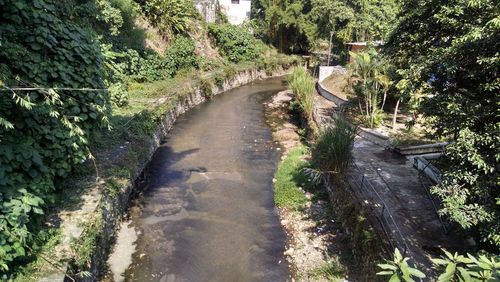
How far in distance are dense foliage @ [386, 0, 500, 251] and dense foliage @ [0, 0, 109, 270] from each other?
538 centimetres

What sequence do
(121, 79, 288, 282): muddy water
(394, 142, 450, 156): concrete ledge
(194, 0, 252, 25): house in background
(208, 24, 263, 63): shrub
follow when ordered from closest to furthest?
(121, 79, 288, 282): muddy water < (394, 142, 450, 156): concrete ledge < (208, 24, 263, 63): shrub < (194, 0, 252, 25): house in background

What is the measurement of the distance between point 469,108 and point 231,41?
26670mm

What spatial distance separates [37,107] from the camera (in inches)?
237

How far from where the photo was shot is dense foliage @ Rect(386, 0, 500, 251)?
5.22 m

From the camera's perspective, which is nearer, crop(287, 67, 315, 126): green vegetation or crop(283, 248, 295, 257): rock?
crop(283, 248, 295, 257): rock

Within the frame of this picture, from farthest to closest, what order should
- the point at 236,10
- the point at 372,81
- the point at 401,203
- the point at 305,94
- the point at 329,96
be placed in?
the point at 236,10 < the point at 329,96 < the point at 305,94 < the point at 372,81 < the point at 401,203

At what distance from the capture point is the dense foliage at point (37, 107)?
537 cm

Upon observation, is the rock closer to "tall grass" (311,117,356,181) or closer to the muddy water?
the muddy water

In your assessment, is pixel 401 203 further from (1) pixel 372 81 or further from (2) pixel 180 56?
(2) pixel 180 56

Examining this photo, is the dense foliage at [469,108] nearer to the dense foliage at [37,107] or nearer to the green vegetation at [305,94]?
the dense foliage at [37,107]

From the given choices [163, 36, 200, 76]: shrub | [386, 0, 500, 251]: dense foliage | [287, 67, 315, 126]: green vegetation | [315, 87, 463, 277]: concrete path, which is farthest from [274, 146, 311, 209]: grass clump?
[163, 36, 200, 76]: shrub

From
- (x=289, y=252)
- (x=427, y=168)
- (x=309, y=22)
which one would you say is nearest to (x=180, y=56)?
(x=289, y=252)

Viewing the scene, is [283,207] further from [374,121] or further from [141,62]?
[141,62]

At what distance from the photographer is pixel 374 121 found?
15.1 m
